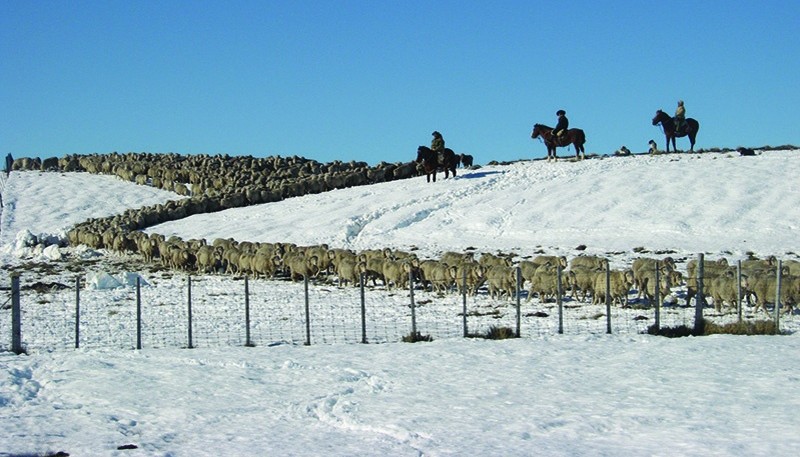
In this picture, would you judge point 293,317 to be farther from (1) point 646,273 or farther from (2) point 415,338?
(1) point 646,273

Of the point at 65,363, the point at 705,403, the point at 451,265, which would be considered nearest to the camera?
the point at 705,403

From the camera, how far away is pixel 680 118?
50.7 m

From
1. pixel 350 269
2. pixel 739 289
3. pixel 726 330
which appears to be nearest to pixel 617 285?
pixel 739 289

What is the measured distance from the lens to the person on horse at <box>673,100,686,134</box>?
1978 inches

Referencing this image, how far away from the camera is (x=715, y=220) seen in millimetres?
36219

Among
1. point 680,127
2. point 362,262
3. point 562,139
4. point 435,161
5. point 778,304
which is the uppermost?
point 680,127

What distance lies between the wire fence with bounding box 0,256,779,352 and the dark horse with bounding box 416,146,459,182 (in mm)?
21185

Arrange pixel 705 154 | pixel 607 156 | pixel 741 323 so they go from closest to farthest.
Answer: pixel 741 323 → pixel 705 154 → pixel 607 156

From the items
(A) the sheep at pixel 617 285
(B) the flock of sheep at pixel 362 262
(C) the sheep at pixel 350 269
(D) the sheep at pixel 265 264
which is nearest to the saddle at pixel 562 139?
(B) the flock of sheep at pixel 362 262

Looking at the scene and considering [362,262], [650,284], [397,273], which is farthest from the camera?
[362,262]

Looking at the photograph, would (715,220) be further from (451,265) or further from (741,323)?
(741,323)

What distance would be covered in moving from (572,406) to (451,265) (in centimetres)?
1312

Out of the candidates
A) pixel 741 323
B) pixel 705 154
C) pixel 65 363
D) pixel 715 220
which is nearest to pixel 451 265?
pixel 741 323

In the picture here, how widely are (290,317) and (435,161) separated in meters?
27.0
